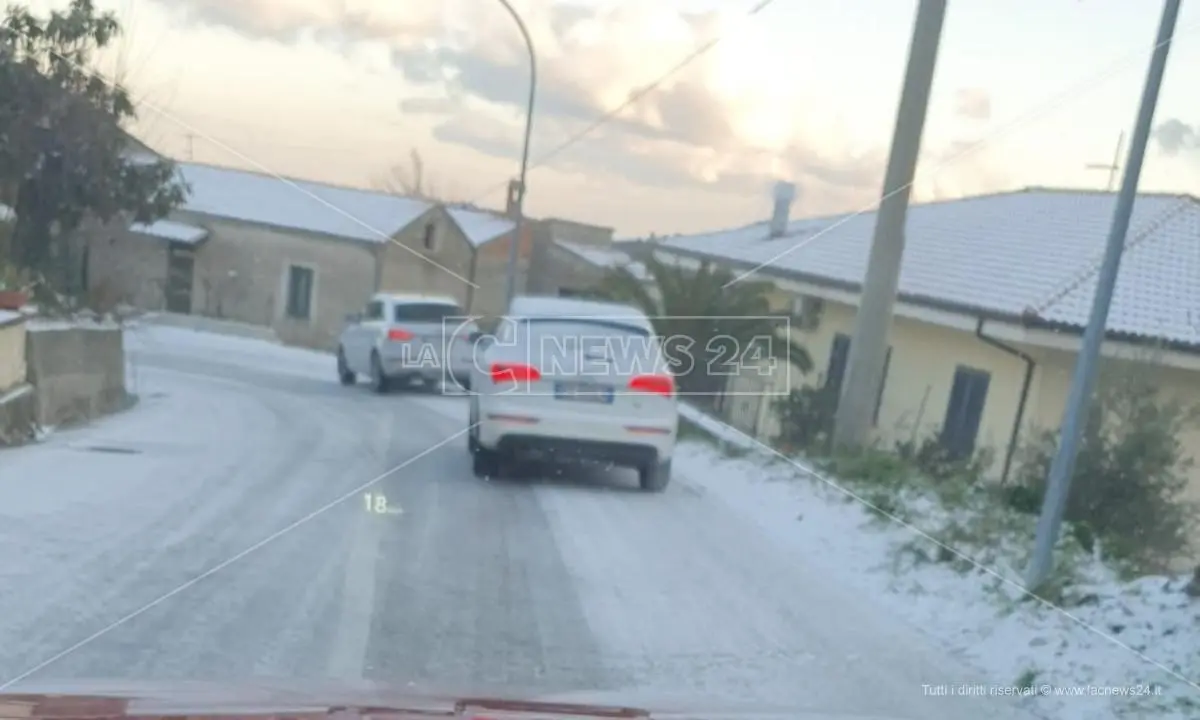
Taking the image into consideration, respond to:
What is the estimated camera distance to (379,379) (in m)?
13.7

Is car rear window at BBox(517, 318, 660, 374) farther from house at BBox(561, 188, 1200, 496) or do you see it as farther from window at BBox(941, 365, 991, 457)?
window at BBox(941, 365, 991, 457)

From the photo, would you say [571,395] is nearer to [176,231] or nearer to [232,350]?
[232,350]

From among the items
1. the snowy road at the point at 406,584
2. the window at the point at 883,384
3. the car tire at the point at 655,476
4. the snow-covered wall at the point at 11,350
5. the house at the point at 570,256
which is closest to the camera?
the snowy road at the point at 406,584

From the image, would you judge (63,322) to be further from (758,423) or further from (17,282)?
(758,423)

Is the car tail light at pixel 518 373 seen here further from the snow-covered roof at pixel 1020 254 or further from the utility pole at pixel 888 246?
the snow-covered roof at pixel 1020 254

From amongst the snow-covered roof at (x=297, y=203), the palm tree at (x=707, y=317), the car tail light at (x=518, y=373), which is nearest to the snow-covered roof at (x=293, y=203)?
the snow-covered roof at (x=297, y=203)

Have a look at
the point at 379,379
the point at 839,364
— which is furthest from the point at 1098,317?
the point at 839,364

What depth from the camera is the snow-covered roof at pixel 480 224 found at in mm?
10748

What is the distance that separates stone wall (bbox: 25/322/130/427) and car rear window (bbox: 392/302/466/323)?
248 cm

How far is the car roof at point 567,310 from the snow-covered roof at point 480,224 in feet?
2.04

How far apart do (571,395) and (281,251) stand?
257 centimetres

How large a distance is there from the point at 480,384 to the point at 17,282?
3.99 m

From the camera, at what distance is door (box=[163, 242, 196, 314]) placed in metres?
10.2

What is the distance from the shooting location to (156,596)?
613 cm
